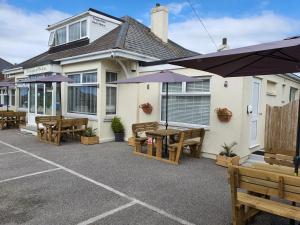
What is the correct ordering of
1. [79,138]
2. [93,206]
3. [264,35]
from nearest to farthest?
[93,206] < [79,138] < [264,35]

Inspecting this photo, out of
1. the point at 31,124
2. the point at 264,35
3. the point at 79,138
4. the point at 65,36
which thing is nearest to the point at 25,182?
the point at 79,138

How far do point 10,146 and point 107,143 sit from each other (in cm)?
339

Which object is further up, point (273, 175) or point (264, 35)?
point (264, 35)

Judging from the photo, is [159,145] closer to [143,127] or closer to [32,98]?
[143,127]

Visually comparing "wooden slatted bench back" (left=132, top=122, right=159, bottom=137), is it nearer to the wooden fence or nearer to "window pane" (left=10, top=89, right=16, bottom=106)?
the wooden fence

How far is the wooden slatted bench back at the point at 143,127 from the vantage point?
8.10 metres

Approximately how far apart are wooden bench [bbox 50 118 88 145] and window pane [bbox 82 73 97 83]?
63.2 inches

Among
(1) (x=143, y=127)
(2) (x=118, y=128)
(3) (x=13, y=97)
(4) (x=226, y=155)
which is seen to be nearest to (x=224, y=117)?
(4) (x=226, y=155)

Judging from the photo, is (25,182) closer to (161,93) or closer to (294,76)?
(161,93)

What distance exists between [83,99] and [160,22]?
249 inches

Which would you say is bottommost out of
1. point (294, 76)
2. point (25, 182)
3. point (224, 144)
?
point (25, 182)

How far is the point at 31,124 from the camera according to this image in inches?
527

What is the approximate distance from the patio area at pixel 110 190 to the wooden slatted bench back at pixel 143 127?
838 millimetres

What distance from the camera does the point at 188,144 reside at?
7.30 m
